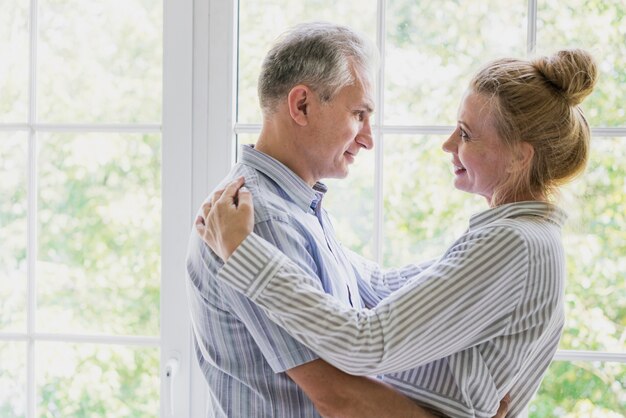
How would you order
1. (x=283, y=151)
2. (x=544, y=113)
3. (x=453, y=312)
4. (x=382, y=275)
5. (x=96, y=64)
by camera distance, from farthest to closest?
(x=96, y=64)
(x=382, y=275)
(x=283, y=151)
(x=544, y=113)
(x=453, y=312)

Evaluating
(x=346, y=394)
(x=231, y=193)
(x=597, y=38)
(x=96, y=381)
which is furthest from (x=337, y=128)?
(x=96, y=381)

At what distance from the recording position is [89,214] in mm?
2014

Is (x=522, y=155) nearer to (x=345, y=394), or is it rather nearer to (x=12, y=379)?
(x=345, y=394)

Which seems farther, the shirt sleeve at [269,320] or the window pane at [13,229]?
the window pane at [13,229]

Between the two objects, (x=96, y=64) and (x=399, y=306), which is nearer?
(x=399, y=306)

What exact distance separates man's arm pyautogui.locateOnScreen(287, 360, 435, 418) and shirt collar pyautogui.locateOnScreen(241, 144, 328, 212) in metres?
0.36

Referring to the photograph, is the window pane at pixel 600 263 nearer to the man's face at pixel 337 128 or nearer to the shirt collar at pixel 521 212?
the shirt collar at pixel 521 212

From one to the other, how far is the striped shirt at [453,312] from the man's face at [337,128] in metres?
0.31

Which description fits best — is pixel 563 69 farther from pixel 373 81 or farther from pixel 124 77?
pixel 124 77

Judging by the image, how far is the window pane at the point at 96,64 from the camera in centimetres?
195

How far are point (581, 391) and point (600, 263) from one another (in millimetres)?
320

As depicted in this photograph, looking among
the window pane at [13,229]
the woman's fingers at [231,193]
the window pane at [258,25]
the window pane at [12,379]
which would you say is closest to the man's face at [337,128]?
the woman's fingers at [231,193]

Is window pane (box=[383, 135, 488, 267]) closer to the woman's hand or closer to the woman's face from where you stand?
the woman's face

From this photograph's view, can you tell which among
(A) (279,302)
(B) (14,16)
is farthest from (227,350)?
(B) (14,16)
